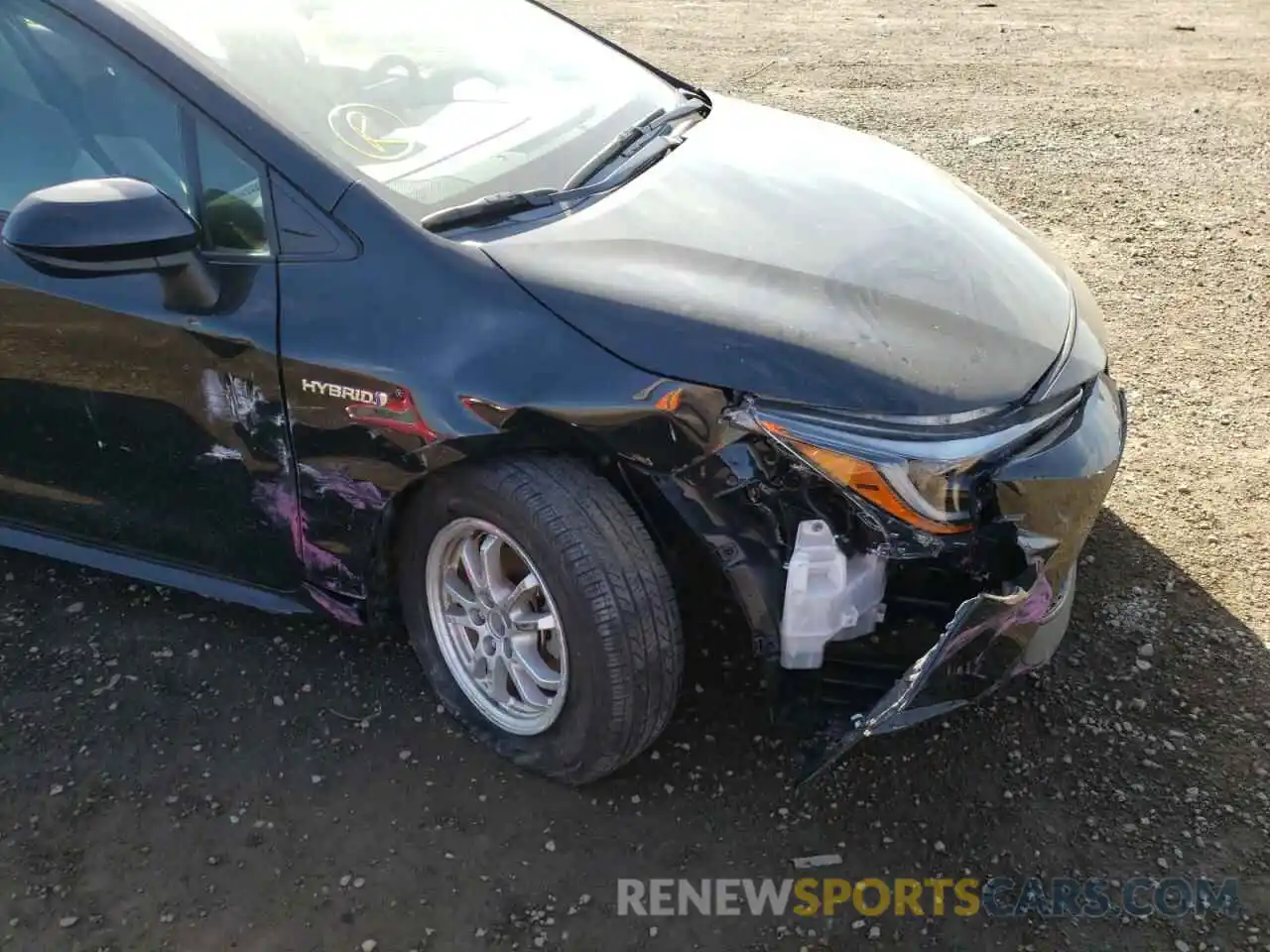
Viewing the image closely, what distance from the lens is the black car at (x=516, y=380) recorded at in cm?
219

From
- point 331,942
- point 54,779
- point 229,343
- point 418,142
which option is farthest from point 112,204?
point 331,942

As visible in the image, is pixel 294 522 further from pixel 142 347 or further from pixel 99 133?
pixel 99 133

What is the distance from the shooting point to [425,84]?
2.88 metres

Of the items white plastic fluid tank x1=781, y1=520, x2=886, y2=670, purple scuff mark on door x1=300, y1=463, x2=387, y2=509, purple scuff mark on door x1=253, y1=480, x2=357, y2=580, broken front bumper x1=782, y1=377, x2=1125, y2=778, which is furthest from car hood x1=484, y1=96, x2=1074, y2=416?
purple scuff mark on door x1=253, y1=480, x2=357, y2=580

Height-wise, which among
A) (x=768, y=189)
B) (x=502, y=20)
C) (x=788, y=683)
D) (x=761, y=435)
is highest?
(x=502, y=20)

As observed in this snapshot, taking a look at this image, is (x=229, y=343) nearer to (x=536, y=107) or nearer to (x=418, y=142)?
(x=418, y=142)

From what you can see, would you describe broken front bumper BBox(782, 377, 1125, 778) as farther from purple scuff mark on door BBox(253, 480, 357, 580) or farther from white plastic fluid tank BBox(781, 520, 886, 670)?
purple scuff mark on door BBox(253, 480, 357, 580)

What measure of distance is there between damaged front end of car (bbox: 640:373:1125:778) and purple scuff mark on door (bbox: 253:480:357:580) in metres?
0.83

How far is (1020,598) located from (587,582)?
Answer: 2.70 ft

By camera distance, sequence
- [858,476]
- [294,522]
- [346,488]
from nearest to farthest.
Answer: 1. [858,476]
2. [346,488]
3. [294,522]

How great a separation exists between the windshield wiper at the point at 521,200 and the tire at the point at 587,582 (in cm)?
52

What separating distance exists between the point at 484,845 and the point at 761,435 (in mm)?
1081

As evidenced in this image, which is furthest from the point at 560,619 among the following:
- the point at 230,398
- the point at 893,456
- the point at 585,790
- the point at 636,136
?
the point at 636,136

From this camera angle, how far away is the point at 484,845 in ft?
8.11
